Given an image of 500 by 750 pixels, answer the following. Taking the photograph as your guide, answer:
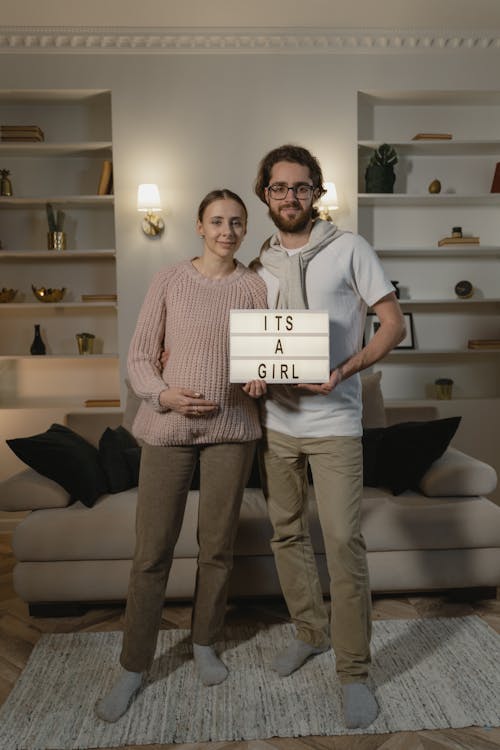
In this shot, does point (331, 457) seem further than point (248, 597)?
No

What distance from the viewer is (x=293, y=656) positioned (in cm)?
211

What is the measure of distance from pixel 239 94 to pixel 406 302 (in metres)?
1.54

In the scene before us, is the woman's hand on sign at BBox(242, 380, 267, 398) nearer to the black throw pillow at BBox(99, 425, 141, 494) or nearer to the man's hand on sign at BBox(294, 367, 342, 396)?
the man's hand on sign at BBox(294, 367, 342, 396)

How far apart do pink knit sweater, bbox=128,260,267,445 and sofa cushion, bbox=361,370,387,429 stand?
1257 mm

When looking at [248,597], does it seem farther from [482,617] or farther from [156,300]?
[156,300]

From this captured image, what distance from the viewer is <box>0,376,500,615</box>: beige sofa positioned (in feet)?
8.25

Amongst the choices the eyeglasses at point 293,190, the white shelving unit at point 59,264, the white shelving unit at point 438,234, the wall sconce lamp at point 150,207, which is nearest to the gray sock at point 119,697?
the eyeglasses at point 293,190

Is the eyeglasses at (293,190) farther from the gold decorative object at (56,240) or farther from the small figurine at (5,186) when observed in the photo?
the small figurine at (5,186)

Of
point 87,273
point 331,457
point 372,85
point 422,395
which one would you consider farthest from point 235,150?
point 331,457

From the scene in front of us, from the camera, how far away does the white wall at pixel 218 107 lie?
12.7ft

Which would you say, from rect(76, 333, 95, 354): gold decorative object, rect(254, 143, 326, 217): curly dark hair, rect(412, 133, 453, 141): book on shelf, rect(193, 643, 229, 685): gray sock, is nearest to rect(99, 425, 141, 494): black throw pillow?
rect(193, 643, 229, 685): gray sock

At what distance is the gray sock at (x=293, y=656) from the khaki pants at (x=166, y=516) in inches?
15.9

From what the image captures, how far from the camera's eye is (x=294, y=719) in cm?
187

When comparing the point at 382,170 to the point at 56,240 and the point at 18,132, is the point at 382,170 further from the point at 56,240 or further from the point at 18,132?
the point at 18,132
